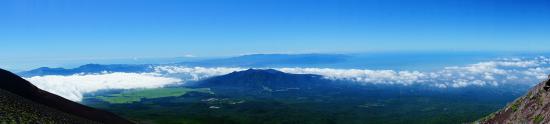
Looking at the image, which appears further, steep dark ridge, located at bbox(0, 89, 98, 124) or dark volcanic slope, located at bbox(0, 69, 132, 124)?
dark volcanic slope, located at bbox(0, 69, 132, 124)

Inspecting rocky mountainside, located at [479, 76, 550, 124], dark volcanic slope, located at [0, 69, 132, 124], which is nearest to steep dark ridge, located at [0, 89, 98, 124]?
dark volcanic slope, located at [0, 69, 132, 124]

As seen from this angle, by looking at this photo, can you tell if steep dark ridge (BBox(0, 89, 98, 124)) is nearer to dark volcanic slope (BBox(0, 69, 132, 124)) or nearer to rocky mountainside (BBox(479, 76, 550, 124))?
dark volcanic slope (BBox(0, 69, 132, 124))

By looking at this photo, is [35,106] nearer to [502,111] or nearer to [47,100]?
[47,100]

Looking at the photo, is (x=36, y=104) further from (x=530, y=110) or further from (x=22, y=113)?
(x=530, y=110)

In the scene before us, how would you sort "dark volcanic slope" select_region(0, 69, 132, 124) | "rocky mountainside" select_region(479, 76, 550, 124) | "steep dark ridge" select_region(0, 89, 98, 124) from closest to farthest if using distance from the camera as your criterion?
"rocky mountainside" select_region(479, 76, 550, 124)
"steep dark ridge" select_region(0, 89, 98, 124)
"dark volcanic slope" select_region(0, 69, 132, 124)

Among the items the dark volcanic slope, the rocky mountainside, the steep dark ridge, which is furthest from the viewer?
the dark volcanic slope

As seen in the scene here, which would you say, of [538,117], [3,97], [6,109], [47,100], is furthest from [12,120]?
[538,117]
